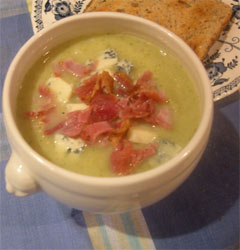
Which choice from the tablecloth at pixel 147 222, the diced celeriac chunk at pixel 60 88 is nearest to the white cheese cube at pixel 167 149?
the diced celeriac chunk at pixel 60 88

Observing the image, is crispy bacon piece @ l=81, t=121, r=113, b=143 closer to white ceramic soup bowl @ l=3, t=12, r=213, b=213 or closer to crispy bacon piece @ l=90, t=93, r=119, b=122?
crispy bacon piece @ l=90, t=93, r=119, b=122

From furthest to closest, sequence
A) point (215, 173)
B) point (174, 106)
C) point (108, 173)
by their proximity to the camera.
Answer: point (215, 173) → point (174, 106) → point (108, 173)

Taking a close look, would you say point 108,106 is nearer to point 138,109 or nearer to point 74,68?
point 138,109

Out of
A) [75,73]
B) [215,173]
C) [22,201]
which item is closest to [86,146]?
[75,73]

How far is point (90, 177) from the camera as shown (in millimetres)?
765

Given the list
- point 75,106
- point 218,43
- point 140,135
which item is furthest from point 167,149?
point 218,43

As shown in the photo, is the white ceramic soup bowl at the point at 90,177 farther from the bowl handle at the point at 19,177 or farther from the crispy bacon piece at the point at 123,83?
the crispy bacon piece at the point at 123,83

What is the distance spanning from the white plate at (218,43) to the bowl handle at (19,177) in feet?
2.83

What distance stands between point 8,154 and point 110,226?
513mm

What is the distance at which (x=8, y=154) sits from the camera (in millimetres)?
1408

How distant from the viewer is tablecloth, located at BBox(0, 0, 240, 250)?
48.8 inches

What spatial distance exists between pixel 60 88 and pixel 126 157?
1.05ft

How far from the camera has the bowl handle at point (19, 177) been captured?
2.81ft

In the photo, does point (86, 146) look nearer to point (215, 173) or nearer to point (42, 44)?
point (42, 44)
